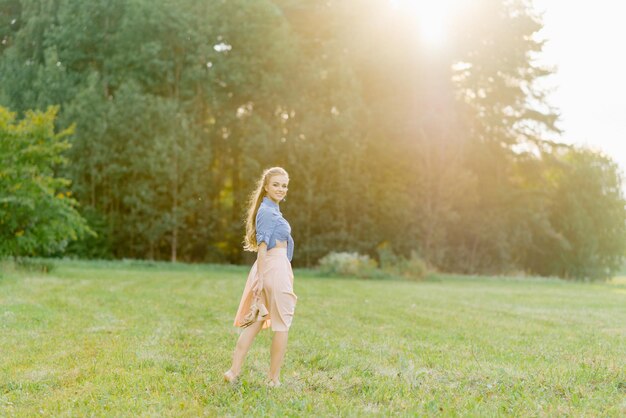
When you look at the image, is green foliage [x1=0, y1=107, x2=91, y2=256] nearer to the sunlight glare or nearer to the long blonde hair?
the long blonde hair

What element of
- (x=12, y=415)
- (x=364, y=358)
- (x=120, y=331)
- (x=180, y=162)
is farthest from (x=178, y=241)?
(x=12, y=415)

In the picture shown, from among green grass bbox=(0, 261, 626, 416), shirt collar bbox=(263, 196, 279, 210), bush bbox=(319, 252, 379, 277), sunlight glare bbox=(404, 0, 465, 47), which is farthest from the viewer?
sunlight glare bbox=(404, 0, 465, 47)

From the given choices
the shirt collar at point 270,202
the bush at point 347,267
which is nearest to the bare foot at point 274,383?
the shirt collar at point 270,202

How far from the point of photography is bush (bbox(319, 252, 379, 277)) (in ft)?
93.3

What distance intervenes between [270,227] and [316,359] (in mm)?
2056

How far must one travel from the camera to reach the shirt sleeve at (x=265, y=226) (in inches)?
255

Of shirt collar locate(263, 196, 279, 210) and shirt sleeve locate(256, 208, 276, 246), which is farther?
shirt collar locate(263, 196, 279, 210)

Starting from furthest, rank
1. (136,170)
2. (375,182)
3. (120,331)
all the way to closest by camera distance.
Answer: (375,182) < (136,170) < (120,331)

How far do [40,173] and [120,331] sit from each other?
12732mm

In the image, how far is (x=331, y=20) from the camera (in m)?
34.7

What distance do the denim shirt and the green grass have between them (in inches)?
49.2

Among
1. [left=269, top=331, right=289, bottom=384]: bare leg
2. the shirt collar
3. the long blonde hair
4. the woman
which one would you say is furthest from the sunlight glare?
[left=269, top=331, right=289, bottom=384]: bare leg

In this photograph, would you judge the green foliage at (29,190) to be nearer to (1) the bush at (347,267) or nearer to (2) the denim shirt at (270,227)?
(1) the bush at (347,267)

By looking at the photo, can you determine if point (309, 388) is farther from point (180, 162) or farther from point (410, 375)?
point (180, 162)
